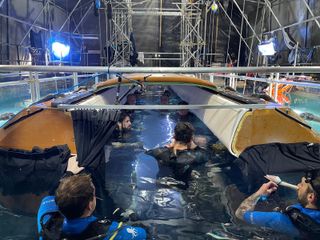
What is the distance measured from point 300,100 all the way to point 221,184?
706 centimetres

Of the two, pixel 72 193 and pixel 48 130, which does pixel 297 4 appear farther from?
pixel 72 193

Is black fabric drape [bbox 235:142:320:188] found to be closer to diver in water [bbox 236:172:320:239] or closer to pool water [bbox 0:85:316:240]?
pool water [bbox 0:85:316:240]

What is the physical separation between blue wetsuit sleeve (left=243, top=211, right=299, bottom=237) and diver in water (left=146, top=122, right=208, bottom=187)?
100 cm

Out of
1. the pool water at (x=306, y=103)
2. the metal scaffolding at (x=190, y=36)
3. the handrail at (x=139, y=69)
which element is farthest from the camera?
the metal scaffolding at (x=190, y=36)

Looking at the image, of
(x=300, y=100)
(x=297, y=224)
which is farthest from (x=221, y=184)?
(x=300, y=100)

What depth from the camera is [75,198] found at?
154 centimetres

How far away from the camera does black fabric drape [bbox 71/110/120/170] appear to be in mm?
2443

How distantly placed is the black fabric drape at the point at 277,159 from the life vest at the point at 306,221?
1.94 feet

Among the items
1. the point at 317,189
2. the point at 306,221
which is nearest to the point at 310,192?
the point at 317,189

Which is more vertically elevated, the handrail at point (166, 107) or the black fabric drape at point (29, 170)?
the handrail at point (166, 107)

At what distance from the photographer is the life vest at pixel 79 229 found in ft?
5.11

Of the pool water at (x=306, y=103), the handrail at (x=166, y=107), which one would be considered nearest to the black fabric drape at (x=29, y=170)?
the handrail at (x=166, y=107)

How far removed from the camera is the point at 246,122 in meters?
2.85

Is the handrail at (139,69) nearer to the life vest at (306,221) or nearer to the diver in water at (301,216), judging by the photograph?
the diver in water at (301,216)
